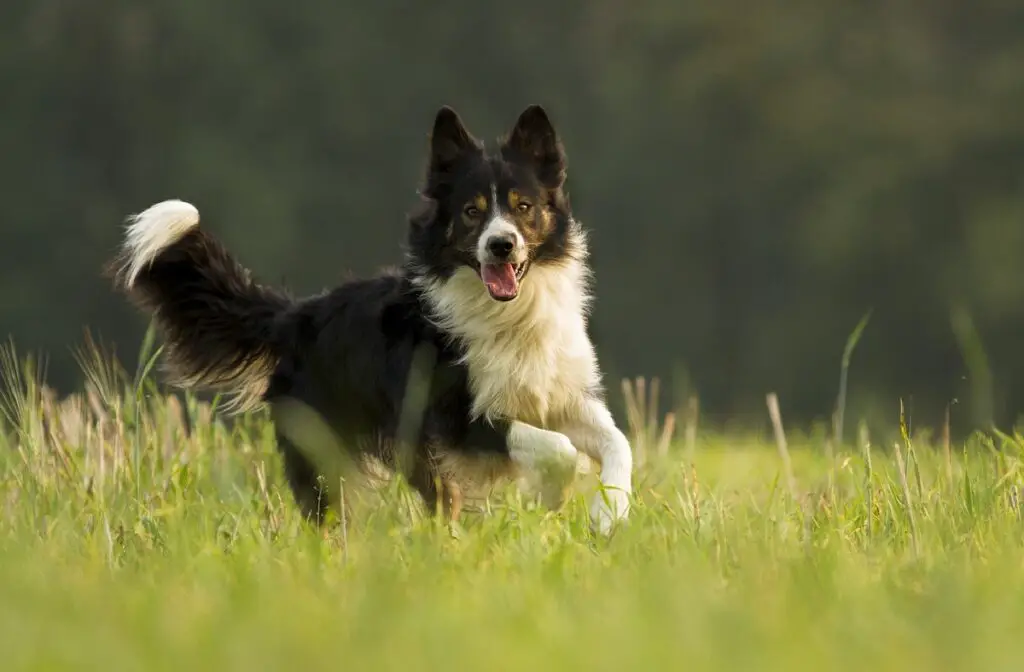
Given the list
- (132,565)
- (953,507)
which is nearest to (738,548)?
(953,507)

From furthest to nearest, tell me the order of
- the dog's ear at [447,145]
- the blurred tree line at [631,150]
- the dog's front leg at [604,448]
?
the blurred tree line at [631,150]
the dog's ear at [447,145]
the dog's front leg at [604,448]

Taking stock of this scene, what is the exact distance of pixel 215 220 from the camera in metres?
27.8

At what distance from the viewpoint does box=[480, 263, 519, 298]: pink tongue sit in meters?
5.67

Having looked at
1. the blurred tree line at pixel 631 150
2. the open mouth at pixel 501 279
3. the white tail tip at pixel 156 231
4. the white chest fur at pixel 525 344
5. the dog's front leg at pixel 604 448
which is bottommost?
the blurred tree line at pixel 631 150

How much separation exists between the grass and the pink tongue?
2.41 feet

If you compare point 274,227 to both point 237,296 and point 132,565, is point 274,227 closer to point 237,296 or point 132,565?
point 237,296

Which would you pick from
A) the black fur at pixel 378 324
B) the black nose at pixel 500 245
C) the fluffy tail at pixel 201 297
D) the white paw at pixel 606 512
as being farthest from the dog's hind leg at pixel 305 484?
the white paw at pixel 606 512

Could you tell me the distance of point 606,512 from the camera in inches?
192

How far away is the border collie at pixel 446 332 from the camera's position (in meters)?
5.71

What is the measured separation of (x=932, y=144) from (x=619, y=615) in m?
26.4

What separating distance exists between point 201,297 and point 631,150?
2479 centimetres

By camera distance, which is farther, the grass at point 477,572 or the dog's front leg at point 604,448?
the dog's front leg at point 604,448

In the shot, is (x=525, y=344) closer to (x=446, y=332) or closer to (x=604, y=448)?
(x=446, y=332)

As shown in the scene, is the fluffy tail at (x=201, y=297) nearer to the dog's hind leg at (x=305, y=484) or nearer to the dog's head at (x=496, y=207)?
the dog's hind leg at (x=305, y=484)
